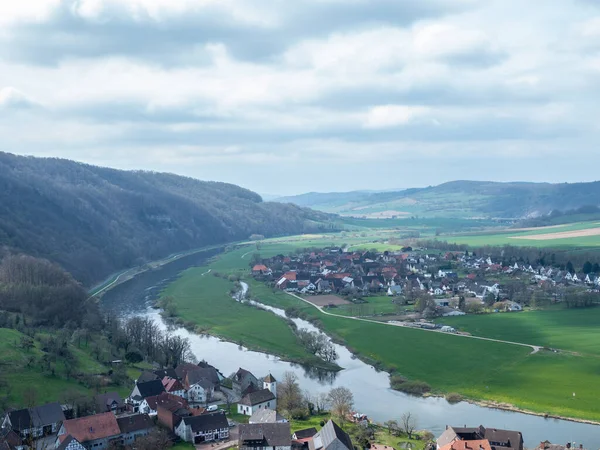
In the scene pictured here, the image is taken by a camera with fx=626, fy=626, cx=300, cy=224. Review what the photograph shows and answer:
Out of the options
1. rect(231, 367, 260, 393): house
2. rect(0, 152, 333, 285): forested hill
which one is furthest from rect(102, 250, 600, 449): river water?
rect(0, 152, 333, 285): forested hill

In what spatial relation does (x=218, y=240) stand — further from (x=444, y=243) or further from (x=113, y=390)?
(x=113, y=390)

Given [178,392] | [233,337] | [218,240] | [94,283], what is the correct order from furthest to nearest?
[218,240]
[94,283]
[233,337]
[178,392]

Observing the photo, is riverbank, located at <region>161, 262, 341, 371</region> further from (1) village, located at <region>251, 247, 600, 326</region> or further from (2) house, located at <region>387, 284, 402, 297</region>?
(2) house, located at <region>387, 284, 402, 297</region>

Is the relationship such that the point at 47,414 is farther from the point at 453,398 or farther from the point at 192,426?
the point at 453,398

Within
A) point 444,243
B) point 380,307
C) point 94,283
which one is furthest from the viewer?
point 444,243

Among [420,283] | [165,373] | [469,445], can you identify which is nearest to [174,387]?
[165,373]

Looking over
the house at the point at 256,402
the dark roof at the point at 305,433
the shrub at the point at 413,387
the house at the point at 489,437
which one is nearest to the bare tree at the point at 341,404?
the dark roof at the point at 305,433

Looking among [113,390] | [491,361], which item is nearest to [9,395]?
[113,390]
